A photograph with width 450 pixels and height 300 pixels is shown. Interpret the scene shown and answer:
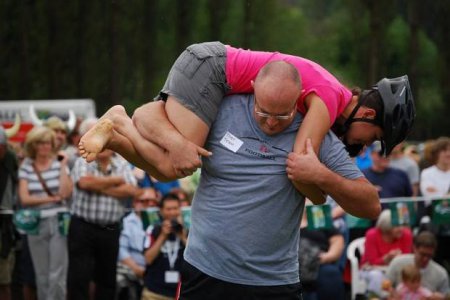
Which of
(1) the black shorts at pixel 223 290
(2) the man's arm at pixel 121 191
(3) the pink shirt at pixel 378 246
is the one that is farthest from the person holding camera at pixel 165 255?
(1) the black shorts at pixel 223 290

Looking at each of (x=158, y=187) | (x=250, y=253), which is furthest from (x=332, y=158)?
(x=158, y=187)

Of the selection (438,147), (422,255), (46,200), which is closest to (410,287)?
(422,255)

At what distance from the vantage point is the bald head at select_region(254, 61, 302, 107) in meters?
4.66

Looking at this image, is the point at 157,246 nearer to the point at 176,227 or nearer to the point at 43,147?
the point at 176,227

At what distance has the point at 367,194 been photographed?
483cm

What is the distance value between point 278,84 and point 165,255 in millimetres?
5059

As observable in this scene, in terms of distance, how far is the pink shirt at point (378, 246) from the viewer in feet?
34.0

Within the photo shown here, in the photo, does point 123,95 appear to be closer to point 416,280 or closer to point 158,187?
point 158,187

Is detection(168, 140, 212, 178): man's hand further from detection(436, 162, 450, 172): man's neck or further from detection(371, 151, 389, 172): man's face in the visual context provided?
detection(436, 162, 450, 172): man's neck

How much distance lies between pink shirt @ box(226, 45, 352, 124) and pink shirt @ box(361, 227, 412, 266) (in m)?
5.50

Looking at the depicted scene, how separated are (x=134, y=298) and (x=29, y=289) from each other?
0.95 m

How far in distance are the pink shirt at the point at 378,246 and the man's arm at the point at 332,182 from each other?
18.1 ft

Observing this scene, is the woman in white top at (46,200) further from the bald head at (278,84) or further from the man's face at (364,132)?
the bald head at (278,84)

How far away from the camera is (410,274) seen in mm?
9500
